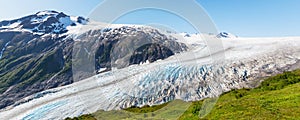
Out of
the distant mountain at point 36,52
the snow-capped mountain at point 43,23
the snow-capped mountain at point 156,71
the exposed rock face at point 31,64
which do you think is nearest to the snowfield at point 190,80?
the snow-capped mountain at point 156,71

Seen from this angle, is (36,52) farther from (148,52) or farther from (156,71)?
(156,71)

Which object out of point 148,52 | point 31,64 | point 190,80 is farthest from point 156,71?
point 31,64

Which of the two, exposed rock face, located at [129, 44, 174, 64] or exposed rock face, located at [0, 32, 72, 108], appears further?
exposed rock face, located at [0, 32, 72, 108]

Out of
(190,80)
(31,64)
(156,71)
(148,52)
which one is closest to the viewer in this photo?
(190,80)

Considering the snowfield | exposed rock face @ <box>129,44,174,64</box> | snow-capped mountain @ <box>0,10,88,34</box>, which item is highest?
snow-capped mountain @ <box>0,10,88,34</box>

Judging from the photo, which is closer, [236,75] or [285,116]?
[285,116]

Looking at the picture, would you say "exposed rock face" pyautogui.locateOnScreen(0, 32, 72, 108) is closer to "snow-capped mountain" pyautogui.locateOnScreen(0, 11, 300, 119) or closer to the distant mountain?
the distant mountain

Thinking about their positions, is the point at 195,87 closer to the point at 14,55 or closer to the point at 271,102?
the point at 271,102

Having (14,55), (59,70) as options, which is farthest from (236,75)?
(14,55)

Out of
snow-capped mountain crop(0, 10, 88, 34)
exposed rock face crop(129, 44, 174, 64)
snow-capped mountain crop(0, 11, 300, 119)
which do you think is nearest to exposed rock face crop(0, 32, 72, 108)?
snow-capped mountain crop(0, 10, 88, 34)
